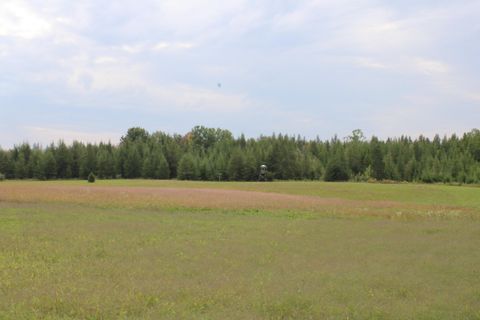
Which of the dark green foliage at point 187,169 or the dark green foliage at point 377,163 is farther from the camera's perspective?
the dark green foliage at point 187,169

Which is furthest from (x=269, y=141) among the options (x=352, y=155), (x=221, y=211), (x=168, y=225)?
(x=168, y=225)

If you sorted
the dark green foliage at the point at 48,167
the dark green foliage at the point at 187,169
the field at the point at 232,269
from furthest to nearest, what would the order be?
the dark green foliage at the point at 48,167
the dark green foliage at the point at 187,169
the field at the point at 232,269

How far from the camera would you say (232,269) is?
544 inches

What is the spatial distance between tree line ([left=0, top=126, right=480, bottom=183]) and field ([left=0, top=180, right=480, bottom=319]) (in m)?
89.9

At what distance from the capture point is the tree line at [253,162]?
116375 mm

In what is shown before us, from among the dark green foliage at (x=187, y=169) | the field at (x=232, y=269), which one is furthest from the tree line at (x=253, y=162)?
the field at (x=232, y=269)

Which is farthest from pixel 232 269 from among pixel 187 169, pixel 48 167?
pixel 48 167

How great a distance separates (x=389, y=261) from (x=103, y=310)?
9496mm

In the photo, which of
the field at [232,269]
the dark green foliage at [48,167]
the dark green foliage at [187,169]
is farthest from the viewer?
the dark green foliage at [48,167]

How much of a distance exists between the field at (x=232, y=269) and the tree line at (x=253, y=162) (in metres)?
89.9

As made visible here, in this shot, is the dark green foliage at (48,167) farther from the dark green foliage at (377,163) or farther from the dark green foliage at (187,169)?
the dark green foliage at (377,163)

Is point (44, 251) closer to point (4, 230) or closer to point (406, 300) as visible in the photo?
point (4, 230)

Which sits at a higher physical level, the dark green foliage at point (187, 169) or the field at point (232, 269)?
the dark green foliage at point (187, 169)

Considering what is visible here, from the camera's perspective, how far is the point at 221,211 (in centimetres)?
3491
